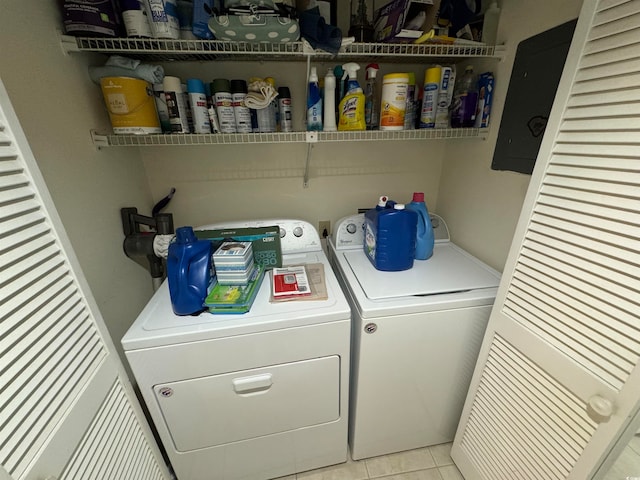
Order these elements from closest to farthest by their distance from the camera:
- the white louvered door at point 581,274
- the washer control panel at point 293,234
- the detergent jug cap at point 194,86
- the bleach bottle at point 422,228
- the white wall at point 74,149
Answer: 1. the white louvered door at point 581,274
2. the white wall at point 74,149
3. the detergent jug cap at point 194,86
4. the bleach bottle at point 422,228
5. the washer control panel at point 293,234

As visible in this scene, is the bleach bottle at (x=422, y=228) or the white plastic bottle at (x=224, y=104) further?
the bleach bottle at (x=422, y=228)

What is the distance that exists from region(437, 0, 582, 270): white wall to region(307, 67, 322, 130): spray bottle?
0.92 m

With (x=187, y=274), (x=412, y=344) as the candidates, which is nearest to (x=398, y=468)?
(x=412, y=344)

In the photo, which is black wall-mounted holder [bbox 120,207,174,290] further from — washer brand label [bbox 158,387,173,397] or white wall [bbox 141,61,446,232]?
washer brand label [bbox 158,387,173,397]

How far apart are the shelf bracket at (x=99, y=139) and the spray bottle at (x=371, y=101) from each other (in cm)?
130

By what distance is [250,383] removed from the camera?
1.16 meters

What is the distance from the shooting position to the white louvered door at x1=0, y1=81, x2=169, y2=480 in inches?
23.5

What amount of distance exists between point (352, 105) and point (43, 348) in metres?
1.47

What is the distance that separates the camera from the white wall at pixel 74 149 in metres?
0.95

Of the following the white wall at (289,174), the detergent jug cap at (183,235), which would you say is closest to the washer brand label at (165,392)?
the detergent jug cap at (183,235)

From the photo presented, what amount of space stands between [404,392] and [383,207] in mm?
964

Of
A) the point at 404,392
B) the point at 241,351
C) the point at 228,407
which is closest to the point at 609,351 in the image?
the point at 404,392

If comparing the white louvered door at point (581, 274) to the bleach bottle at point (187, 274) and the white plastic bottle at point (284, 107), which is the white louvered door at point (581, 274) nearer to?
the white plastic bottle at point (284, 107)

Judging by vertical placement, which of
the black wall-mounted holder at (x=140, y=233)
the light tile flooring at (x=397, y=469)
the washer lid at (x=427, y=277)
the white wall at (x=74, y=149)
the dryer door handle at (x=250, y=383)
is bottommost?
the light tile flooring at (x=397, y=469)
